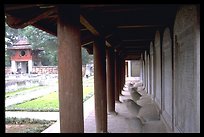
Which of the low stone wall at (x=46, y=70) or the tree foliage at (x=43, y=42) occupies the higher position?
the tree foliage at (x=43, y=42)

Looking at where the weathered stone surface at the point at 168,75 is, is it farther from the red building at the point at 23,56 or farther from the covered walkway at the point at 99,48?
the red building at the point at 23,56

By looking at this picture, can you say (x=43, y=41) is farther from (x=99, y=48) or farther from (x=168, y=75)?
(x=168, y=75)

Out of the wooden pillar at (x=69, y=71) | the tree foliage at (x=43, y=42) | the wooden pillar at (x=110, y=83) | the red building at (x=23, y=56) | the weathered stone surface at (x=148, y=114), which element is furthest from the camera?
the red building at (x=23, y=56)

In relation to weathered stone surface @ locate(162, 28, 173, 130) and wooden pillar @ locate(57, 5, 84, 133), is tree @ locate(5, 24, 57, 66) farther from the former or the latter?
wooden pillar @ locate(57, 5, 84, 133)

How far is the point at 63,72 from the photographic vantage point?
14.9 ft

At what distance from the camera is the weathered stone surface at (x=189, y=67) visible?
15.0ft

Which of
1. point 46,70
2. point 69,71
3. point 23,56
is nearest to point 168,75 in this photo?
point 69,71

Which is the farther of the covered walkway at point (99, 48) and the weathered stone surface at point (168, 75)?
the weathered stone surface at point (168, 75)

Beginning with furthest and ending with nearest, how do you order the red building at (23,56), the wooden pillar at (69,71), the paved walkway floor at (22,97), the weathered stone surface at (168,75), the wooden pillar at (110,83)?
the red building at (23,56), the paved walkway floor at (22,97), the wooden pillar at (110,83), the weathered stone surface at (168,75), the wooden pillar at (69,71)

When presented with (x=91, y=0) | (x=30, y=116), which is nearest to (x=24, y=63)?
(x=30, y=116)

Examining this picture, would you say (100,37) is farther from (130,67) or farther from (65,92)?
(130,67)

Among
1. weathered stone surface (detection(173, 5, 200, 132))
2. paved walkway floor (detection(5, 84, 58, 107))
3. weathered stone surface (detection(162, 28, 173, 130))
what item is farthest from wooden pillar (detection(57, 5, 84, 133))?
paved walkway floor (detection(5, 84, 58, 107))

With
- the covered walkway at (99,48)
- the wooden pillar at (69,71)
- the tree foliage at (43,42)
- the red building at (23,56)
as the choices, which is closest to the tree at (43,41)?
the tree foliage at (43,42)

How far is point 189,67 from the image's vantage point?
17.5ft
